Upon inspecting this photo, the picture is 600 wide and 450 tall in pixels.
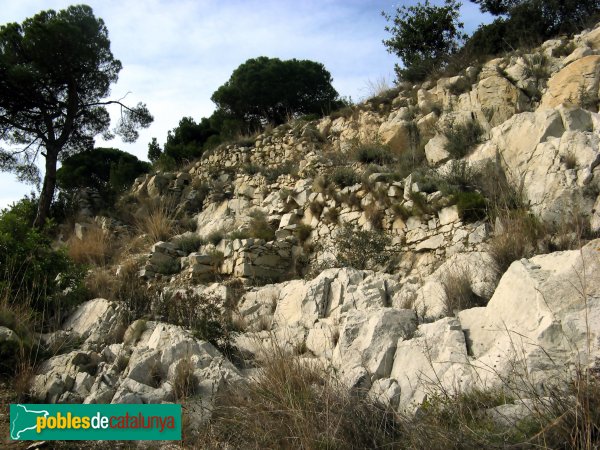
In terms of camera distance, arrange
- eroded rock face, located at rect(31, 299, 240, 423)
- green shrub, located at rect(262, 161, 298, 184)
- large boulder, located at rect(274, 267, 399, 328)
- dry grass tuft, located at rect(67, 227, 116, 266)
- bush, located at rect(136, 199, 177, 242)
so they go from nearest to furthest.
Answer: eroded rock face, located at rect(31, 299, 240, 423) → large boulder, located at rect(274, 267, 399, 328) → dry grass tuft, located at rect(67, 227, 116, 266) → bush, located at rect(136, 199, 177, 242) → green shrub, located at rect(262, 161, 298, 184)

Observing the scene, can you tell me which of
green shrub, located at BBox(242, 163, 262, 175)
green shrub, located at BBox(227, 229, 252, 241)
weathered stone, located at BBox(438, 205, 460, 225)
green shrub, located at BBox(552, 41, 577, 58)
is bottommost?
weathered stone, located at BBox(438, 205, 460, 225)

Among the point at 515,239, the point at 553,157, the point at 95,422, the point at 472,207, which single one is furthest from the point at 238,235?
the point at 95,422

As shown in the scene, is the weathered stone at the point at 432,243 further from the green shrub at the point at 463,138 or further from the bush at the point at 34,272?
the bush at the point at 34,272

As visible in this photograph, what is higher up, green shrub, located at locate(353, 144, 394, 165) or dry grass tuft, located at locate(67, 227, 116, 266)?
green shrub, located at locate(353, 144, 394, 165)

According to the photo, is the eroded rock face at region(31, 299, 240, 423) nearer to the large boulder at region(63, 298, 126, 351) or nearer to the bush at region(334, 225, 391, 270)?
the large boulder at region(63, 298, 126, 351)

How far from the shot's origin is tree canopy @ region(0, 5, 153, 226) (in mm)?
14719

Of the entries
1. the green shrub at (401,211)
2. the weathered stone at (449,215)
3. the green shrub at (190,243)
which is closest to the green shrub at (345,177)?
the green shrub at (401,211)

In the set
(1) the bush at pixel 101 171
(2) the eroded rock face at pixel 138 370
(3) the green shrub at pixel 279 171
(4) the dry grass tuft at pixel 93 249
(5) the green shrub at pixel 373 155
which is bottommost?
(2) the eroded rock face at pixel 138 370

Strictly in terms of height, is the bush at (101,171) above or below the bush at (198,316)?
above

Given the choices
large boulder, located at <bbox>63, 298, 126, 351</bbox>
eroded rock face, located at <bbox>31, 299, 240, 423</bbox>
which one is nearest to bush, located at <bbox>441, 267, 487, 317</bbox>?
eroded rock face, located at <bbox>31, 299, 240, 423</bbox>

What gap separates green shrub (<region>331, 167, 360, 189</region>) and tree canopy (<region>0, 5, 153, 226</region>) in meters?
9.00

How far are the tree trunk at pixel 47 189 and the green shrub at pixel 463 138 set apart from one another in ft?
36.0

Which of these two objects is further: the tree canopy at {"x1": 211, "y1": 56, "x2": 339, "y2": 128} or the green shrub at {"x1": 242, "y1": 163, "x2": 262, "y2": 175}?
the tree canopy at {"x1": 211, "y1": 56, "x2": 339, "y2": 128}

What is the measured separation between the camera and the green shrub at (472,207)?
23.3ft
